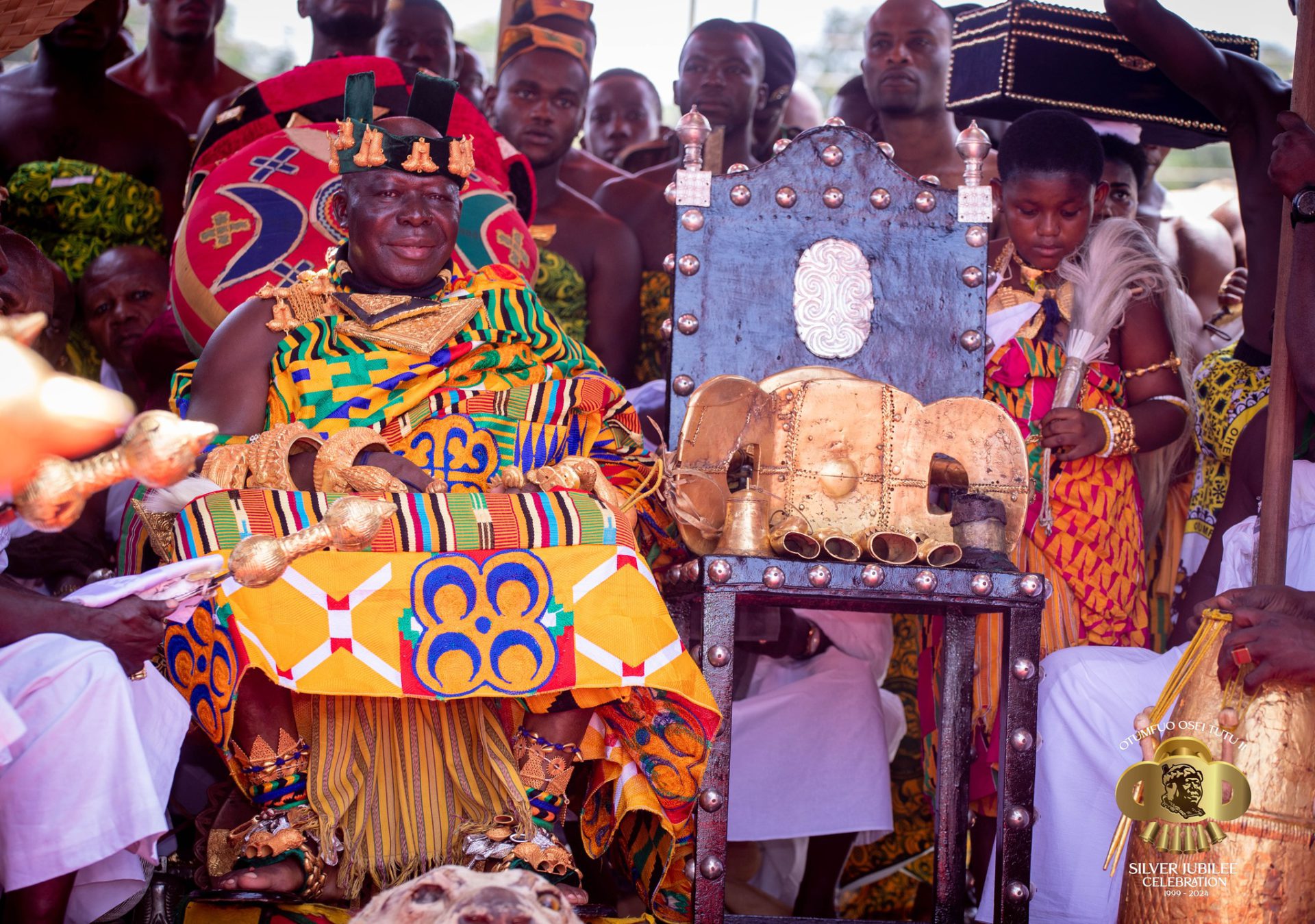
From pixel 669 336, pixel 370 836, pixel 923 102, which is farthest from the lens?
pixel 923 102

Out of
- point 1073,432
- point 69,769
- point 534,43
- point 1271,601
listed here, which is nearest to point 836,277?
point 1073,432

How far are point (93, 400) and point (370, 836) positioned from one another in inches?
74.1

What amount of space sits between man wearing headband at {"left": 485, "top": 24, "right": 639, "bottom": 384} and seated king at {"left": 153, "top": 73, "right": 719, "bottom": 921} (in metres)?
1.34

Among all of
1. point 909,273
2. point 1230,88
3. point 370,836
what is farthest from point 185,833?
point 1230,88

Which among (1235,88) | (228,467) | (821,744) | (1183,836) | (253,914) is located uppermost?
(1235,88)

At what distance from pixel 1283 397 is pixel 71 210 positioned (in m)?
3.76

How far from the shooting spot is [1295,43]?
3258mm

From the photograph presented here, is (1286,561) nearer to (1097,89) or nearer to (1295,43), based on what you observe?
(1295,43)

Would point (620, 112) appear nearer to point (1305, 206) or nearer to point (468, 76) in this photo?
point (468, 76)

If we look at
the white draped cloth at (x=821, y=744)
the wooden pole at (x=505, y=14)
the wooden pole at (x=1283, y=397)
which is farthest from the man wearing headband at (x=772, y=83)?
the wooden pole at (x=1283, y=397)

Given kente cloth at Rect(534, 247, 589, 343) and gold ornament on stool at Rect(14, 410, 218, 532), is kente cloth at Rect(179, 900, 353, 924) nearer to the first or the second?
gold ornament on stool at Rect(14, 410, 218, 532)

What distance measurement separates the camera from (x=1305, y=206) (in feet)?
10.2

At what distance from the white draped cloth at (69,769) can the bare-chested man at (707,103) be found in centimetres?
331

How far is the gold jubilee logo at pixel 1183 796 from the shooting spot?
2576 millimetres
